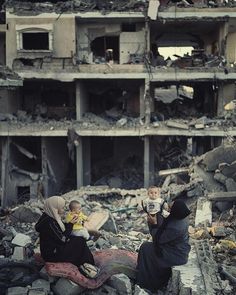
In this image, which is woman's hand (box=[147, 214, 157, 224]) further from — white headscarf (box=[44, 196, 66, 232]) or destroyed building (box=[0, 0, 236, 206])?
destroyed building (box=[0, 0, 236, 206])

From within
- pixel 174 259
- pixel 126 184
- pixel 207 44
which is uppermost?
pixel 207 44

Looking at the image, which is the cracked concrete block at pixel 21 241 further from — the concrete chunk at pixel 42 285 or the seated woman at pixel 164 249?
the seated woman at pixel 164 249

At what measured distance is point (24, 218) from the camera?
1362cm

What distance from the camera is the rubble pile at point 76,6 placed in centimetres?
2175

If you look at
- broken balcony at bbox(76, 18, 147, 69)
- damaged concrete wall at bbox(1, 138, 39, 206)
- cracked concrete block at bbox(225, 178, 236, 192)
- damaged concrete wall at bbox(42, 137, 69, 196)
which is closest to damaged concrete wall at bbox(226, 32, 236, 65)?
broken balcony at bbox(76, 18, 147, 69)

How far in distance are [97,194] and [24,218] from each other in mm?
3762

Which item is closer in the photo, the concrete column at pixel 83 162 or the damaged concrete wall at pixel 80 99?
the concrete column at pixel 83 162

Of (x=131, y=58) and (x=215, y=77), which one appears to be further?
(x=131, y=58)

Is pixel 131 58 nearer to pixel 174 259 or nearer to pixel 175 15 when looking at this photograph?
pixel 175 15

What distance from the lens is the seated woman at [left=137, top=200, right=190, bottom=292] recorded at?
7.07 m

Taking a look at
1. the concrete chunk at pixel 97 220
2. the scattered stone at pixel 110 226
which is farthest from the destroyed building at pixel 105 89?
the scattered stone at pixel 110 226

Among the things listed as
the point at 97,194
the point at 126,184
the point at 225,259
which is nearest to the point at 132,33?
the point at 126,184

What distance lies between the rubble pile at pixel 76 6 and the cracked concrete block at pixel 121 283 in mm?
17031

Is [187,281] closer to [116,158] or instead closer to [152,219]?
[152,219]
